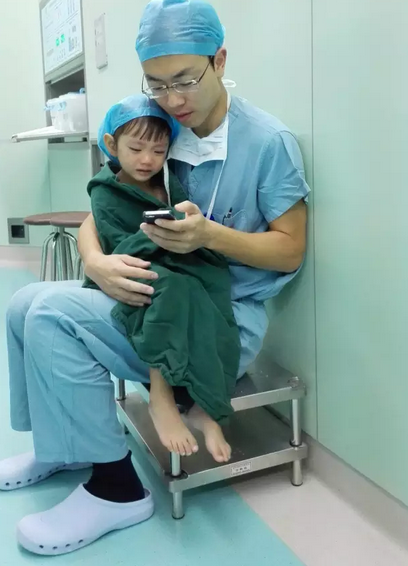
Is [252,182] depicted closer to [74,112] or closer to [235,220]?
[235,220]

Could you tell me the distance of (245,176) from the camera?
3.86 feet

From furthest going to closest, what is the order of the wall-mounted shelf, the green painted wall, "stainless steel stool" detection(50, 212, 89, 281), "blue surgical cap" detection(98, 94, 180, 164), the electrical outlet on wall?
the electrical outlet on wall
the wall-mounted shelf
"stainless steel stool" detection(50, 212, 89, 281)
"blue surgical cap" detection(98, 94, 180, 164)
the green painted wall

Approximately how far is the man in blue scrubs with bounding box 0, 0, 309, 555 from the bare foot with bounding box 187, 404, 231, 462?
5.7 inches

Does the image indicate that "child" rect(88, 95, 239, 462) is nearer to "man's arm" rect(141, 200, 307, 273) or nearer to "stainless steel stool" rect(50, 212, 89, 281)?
"man's arm" rect(141, 200, 307, 273)

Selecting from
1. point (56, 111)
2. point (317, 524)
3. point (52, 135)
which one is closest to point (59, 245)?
point (52, 135)

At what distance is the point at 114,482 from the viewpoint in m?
1.15

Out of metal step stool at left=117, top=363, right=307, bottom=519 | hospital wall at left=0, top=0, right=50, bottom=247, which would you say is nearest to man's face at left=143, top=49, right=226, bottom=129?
metal step stool at left=117, top=363, right=307, bottom=519

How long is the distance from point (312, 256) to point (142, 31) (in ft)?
1.94

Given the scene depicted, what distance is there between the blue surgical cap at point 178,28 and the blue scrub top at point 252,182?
19cm

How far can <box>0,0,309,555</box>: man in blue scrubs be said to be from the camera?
1065 millimetres

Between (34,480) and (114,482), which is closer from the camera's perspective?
(114,482)

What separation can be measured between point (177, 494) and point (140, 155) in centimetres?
73

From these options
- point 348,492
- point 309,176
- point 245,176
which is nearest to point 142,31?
point 245,176

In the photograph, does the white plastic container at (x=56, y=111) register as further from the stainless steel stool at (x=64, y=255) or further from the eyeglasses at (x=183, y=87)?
the eyeglasses at (x=183, y=87)
